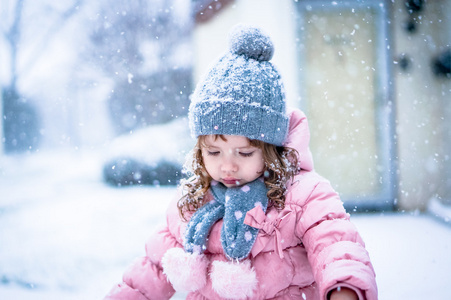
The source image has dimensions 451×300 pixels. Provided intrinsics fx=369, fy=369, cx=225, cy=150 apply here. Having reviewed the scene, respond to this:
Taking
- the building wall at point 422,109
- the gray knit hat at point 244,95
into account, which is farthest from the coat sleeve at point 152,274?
the building wall at point 422,109

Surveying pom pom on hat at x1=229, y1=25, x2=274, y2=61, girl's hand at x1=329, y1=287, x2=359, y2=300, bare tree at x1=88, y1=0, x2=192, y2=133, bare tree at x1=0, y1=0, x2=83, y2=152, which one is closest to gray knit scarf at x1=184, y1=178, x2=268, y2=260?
girl's hand at x1=329, y1=287, x2=359, y2=300

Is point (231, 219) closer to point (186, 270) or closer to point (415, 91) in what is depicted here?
point (186, 270)

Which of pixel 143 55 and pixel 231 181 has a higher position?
pixel 143 55

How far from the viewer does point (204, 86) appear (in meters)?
1.17

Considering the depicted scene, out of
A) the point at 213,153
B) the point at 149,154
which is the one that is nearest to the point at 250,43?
the point at 213,153

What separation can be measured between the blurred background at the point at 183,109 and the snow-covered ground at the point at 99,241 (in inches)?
0.6

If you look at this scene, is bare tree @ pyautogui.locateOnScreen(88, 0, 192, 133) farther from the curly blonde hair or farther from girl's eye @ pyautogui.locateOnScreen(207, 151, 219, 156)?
girl's eye @ pyautogui.locateOnScreen(207, 151, 219, 156)

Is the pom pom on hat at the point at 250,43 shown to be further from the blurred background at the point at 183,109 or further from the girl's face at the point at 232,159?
the blurred background at the point at 183,109

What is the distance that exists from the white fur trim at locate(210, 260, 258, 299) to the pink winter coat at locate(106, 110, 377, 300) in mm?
41

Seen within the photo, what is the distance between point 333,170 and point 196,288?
91.2 inches

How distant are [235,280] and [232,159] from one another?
1.14 feet

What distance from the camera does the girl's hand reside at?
852 millimetres

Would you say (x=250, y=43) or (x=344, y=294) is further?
(x=250, y=43)

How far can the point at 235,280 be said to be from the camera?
104 centimetres
